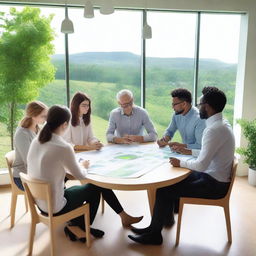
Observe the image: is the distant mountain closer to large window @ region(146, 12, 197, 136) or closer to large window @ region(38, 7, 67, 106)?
large window @ region(146, 12, 197, 136)

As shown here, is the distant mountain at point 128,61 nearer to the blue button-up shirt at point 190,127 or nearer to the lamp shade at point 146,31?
the blue button-up shirt at point 190,127

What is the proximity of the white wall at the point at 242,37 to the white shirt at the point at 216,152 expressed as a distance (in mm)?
2209

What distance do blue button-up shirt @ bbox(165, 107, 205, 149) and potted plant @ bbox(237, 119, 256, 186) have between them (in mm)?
1163

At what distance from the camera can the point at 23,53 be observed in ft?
12.3

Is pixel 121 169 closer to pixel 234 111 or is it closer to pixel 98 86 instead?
pixel 234 111

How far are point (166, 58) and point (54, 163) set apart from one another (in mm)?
3749

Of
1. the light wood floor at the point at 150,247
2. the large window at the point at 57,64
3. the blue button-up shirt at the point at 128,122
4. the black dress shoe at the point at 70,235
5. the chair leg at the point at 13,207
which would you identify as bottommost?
the light wood floor at the point at 150,247

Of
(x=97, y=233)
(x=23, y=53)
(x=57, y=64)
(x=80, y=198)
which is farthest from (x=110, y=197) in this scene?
(x=57, y=64)

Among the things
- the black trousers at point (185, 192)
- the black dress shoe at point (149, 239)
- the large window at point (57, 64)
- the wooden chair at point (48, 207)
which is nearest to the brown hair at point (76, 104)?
the large window at point (57, 64)

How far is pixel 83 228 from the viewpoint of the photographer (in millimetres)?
2773

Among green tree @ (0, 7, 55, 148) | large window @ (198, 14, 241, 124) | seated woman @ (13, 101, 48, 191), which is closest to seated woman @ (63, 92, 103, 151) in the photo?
seated woman @ (13, 101, 48, 191)

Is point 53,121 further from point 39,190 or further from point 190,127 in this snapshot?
point 190,127

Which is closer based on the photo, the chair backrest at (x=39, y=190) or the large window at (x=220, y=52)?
the chair backrest at (x=39, y=190)

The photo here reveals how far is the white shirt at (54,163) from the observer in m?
2.19
